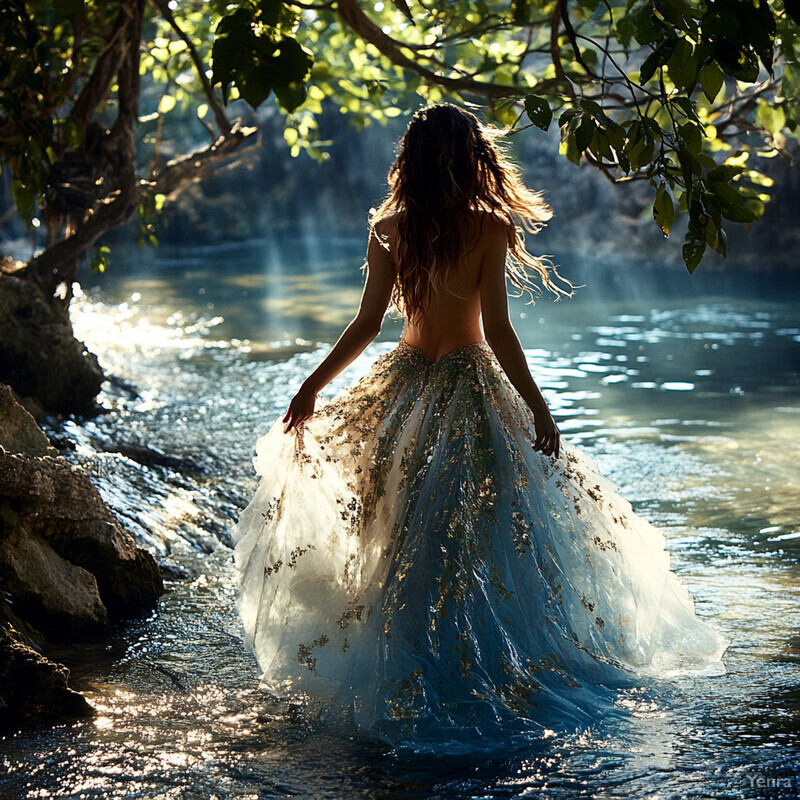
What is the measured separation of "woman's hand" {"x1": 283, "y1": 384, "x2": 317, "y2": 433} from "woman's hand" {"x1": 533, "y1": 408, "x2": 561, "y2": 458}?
2.79 feet

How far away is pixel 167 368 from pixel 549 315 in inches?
235

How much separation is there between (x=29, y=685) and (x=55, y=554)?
3.34ft

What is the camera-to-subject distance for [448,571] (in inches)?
128

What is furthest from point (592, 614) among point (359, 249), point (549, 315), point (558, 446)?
point (359, 249)

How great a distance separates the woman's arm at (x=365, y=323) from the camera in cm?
359

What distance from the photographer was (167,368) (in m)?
10.1

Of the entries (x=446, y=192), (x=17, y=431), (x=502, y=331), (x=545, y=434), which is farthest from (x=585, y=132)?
(x=17, y=431)

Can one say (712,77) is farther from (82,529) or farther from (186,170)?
(186,170)

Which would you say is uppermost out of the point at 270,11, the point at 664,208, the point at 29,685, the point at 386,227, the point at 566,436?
the point at 270,11

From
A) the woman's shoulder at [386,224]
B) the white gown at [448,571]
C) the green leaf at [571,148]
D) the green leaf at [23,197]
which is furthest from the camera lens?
the green leaf at [23,197]

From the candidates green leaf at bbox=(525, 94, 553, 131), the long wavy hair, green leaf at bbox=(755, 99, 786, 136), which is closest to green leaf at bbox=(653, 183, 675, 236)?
green leaf at bbox=(525, 94, 553, 131)

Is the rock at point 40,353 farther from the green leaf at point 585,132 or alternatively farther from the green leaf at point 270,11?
the green leaf at point 585,132

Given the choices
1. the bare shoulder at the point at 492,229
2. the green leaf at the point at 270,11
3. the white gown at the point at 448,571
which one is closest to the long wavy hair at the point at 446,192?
the bare shoulder at the point at 492,229

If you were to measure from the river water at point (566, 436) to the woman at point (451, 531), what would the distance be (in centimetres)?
19
